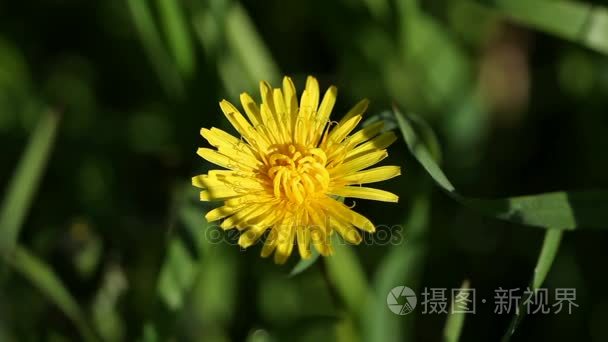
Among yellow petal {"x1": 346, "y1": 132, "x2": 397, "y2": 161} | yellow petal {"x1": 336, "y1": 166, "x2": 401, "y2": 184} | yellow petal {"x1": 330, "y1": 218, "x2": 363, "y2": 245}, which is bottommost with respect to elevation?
yellow petal {"x1": 330, "y1": 218, "x2": 363, "y2": 245}

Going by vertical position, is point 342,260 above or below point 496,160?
below

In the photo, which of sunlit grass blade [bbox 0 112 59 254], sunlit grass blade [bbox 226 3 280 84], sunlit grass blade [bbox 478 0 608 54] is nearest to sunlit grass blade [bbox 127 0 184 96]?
sunlit grass blade [bbox 226 3 280 84]

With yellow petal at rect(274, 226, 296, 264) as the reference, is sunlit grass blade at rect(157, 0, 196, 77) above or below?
above

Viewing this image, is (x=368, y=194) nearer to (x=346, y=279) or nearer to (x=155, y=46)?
(x=346, y=279)

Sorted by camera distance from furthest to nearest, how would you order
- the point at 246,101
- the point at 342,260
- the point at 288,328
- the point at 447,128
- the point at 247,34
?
the point at 447,128 → the point at 247,34 → the point at 288,328 → the point at 342,260 → the point at 246,101

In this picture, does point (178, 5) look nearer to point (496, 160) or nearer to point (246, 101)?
point (246, 101)

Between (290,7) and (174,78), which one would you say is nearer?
(174,78)

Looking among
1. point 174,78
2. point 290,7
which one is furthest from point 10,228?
point 290,7

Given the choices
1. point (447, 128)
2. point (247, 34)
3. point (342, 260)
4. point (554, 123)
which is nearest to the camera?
point (342, 260)

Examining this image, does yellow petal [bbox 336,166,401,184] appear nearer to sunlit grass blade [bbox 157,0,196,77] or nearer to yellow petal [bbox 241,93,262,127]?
yellow petal [bbox 241,93,262,127]
